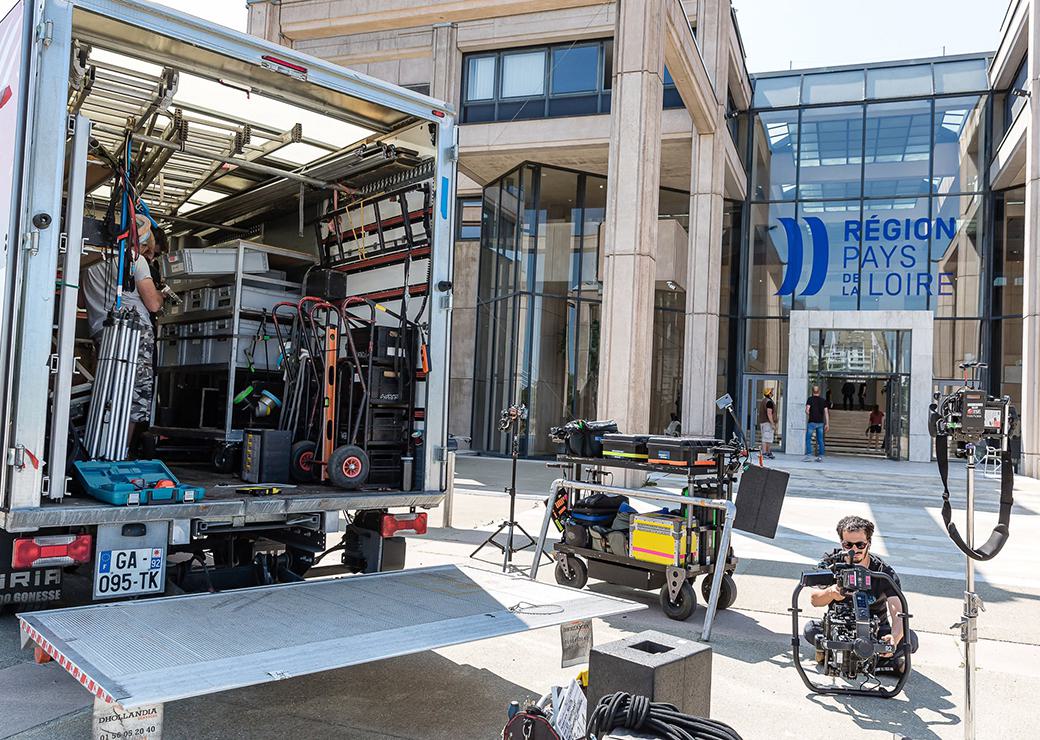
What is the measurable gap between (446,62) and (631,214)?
9150 millimetres

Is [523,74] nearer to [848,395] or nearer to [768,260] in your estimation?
[768,260]

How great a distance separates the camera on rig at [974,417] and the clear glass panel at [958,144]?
2191cm

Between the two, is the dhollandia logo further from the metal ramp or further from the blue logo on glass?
the metal ramp

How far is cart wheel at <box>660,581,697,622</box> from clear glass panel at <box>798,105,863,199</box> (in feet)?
67.0

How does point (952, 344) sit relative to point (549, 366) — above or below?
above

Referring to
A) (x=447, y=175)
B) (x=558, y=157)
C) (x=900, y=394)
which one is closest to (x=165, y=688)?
(x=447, y=175)

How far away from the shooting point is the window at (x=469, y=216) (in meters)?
23.7

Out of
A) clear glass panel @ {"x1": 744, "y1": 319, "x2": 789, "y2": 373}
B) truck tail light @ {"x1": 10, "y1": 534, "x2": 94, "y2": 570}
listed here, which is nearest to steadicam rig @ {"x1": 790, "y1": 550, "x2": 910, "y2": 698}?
truck tail light @ {"x1": 10, "y1": 534, "x2": 94, "y2": 570}

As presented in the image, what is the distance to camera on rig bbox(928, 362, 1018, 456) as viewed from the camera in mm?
3562

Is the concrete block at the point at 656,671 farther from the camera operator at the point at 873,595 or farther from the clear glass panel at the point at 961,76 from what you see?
the clear glass panel at the point at 961,76

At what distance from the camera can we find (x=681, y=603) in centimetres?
588

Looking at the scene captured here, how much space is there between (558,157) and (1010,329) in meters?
12.3

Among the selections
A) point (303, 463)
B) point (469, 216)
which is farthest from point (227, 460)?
point (469, 216)

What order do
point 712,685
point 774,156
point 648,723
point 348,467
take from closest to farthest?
point 648,723
point 712,685
point 348,467
point 774,156
